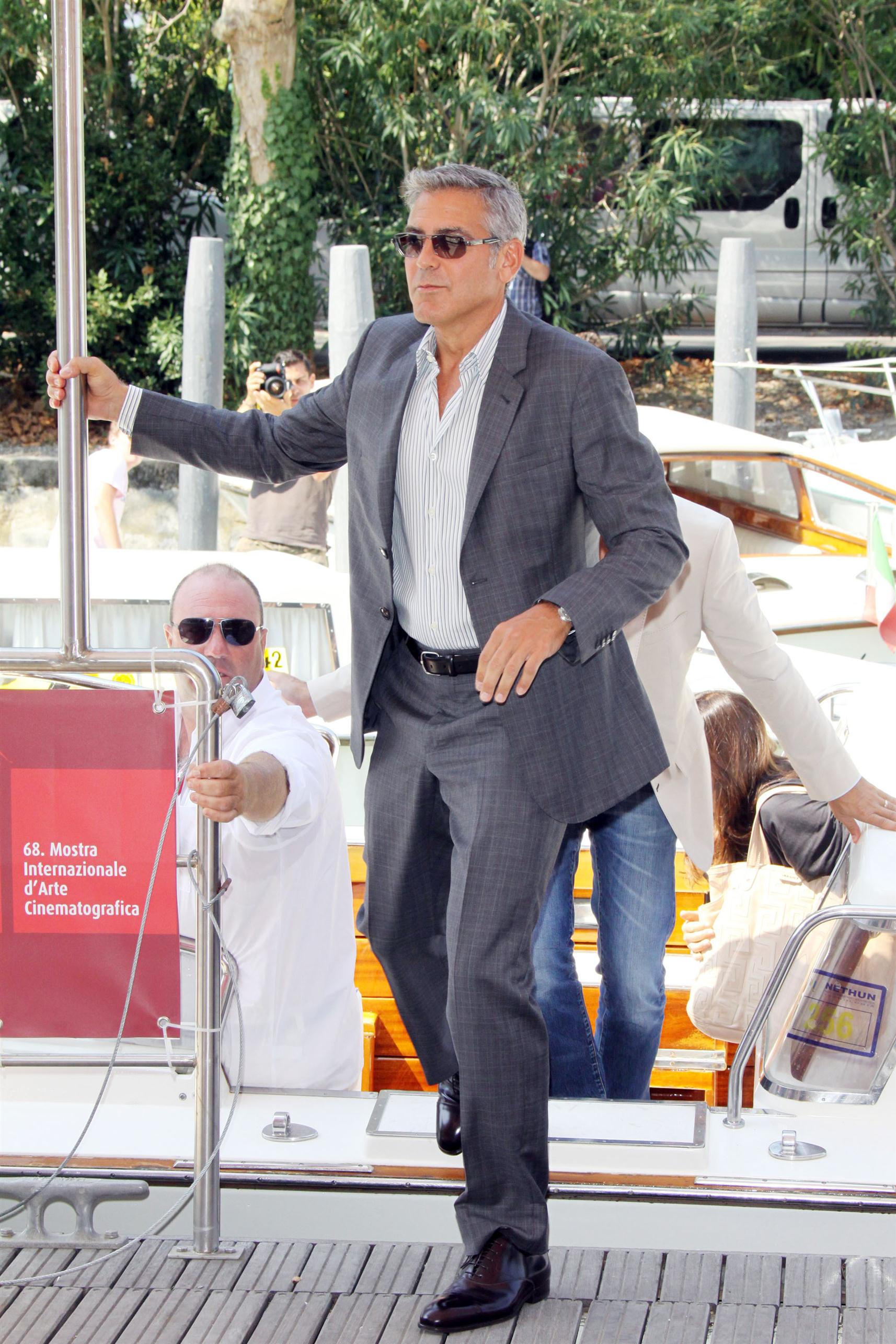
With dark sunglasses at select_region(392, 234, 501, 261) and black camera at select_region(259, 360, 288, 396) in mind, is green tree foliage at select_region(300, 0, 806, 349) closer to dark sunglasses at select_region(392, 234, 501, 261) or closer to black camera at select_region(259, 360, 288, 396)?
black camera at select_region(259, 360, 288, 396)

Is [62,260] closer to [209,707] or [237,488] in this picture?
[209,707]

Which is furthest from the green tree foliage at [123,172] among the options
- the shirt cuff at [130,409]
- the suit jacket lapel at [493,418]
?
the suit jacket lapel at [493,418]

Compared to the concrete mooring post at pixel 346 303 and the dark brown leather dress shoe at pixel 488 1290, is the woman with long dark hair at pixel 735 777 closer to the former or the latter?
the dark brown leather dress shoe at pixel 488 1290

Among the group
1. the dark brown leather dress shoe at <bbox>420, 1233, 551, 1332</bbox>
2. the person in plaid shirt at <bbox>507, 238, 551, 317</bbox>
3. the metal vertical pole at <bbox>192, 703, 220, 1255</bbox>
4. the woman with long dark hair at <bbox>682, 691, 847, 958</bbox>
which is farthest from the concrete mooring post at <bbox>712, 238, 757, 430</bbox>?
the dark brown leather dress shoe at <bbox>420, 1233, 551, 1332</bbox>

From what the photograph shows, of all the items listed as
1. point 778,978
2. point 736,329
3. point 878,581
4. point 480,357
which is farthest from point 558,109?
point 778,978

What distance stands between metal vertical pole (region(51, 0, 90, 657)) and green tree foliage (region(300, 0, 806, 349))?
10.8 metres

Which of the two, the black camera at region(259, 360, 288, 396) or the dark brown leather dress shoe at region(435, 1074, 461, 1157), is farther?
the black camera at region(259, 360, 288, 396)

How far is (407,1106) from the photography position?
8.91ft

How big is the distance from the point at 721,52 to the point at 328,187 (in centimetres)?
355

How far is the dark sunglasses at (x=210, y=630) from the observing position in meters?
3.00

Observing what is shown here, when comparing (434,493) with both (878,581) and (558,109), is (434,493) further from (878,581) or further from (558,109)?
(558,109)

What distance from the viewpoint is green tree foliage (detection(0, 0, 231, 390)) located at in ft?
44.1

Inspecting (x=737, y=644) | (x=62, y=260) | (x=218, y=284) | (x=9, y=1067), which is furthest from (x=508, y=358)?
(x=218, y=284)

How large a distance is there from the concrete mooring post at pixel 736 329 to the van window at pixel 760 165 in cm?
537
